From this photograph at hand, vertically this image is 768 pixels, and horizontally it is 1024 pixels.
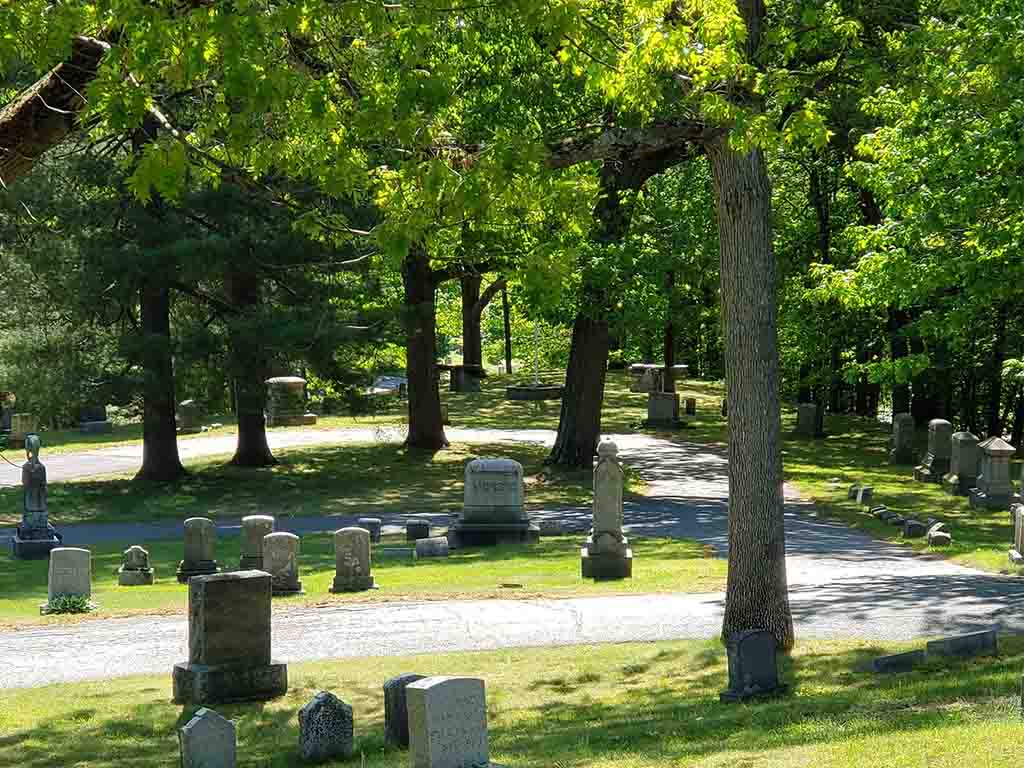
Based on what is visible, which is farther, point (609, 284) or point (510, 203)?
point (609, 284)

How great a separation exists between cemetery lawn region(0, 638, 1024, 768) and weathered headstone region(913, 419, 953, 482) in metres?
19.2

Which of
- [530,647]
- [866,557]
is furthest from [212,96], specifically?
[866,557]

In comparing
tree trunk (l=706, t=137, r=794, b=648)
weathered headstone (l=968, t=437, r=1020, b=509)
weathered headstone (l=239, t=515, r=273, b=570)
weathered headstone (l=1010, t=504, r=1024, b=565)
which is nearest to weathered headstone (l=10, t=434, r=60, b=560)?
weathered headstone (l=239, t=515, r=273, b=570)

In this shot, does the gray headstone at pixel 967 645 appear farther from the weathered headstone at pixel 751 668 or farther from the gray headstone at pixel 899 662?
the weathered headstone at pixel 751 668

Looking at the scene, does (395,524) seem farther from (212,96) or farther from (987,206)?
(212,96)

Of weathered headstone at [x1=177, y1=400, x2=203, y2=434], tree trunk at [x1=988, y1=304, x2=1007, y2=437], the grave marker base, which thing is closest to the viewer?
the grave marker base

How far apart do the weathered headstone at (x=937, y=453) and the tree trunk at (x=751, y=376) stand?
65.3 feet

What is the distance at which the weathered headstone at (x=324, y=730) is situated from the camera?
977 cm

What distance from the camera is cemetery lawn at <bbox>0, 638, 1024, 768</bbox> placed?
8.62 metres

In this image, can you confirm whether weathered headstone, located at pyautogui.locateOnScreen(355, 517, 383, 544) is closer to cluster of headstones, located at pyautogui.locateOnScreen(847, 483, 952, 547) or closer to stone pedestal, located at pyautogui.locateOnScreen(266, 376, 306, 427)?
cluster of headstones, located at pyautogui.locateOnScreen(847, 483, 952, 547)

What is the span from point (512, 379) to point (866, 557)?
37.0 meters

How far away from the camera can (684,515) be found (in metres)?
27.8

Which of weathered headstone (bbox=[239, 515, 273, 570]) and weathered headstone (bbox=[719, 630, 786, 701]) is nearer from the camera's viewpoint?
weathered headstone (bbox=[719, 630, 786, 701])

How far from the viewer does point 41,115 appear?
9.36 metres
